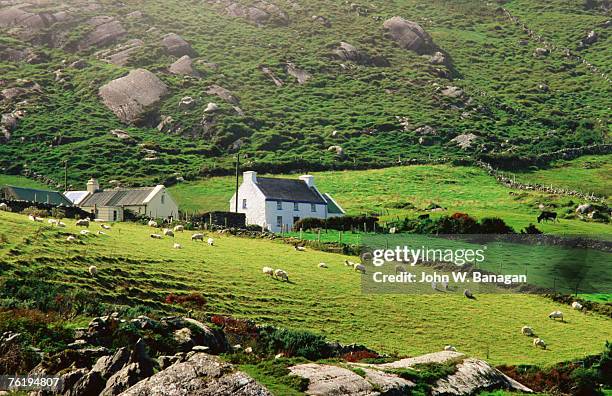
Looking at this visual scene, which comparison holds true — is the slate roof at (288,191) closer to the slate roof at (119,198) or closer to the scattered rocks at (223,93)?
the slate roof at (119,198)

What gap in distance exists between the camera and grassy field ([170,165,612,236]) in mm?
93000

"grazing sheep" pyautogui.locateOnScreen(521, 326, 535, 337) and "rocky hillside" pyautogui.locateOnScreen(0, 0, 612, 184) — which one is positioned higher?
"rocky hillside" pyautogui.locateOnScreen(0, 0, 612, 184)

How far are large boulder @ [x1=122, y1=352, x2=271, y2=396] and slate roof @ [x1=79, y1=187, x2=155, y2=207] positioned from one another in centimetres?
6383

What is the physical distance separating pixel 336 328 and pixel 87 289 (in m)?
12.3

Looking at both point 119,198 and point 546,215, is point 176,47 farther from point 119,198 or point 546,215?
point 546,215

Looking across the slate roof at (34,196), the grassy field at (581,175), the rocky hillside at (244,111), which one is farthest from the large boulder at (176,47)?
the slate roof at (34,196)

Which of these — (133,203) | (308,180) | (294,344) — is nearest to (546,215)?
(308,180)

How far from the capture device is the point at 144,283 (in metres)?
43.4

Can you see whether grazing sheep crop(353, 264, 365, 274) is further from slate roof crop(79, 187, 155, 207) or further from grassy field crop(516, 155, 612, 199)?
grassy field crop(516, 155, 612, 199)

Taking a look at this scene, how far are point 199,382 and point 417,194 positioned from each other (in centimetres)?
8808

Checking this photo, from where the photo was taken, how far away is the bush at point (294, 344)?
35.1 m

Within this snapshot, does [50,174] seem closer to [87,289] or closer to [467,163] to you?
[467,163]

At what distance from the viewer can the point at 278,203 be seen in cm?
9262

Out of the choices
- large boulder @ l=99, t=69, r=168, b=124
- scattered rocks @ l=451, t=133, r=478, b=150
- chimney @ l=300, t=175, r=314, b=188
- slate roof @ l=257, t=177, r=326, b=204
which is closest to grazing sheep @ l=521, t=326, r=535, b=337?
slate roof @ l=257, t=177, r=326, b=204
